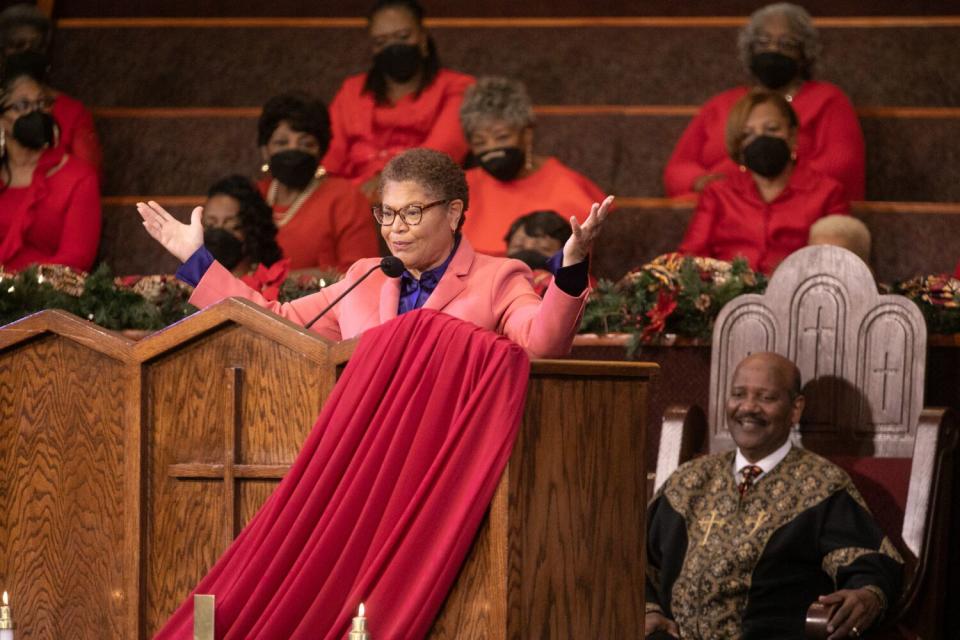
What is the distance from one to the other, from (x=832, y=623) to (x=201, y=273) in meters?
1.48

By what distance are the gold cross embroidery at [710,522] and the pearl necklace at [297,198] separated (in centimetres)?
241

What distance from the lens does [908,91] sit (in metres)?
6.79

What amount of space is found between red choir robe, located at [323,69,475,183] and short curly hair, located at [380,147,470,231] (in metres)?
3.17

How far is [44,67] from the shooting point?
6.62m

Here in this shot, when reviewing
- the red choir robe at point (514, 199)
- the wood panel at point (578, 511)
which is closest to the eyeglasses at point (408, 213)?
the wood panel at point (578, 511)

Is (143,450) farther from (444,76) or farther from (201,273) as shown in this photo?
(444,76)

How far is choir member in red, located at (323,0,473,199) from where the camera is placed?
629 centimetres

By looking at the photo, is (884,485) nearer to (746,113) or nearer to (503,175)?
(746,113)

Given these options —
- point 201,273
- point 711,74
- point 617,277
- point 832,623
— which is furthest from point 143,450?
point 711,74

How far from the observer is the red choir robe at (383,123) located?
6.32 metres

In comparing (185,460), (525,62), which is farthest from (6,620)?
(525,62)

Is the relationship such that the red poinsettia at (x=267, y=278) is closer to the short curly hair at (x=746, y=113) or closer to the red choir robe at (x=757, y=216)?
the red choir robe at (x=757, y=216)

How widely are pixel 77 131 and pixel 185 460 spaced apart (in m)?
4.13

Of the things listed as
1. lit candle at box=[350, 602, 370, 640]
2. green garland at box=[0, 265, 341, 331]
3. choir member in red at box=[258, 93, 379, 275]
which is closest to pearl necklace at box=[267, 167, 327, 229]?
choir member in red at box=[258, 93, 379, 275]
